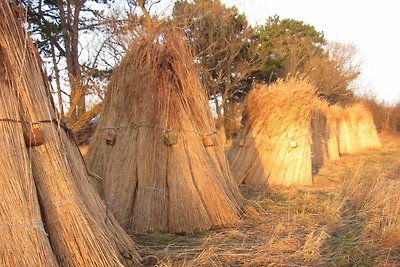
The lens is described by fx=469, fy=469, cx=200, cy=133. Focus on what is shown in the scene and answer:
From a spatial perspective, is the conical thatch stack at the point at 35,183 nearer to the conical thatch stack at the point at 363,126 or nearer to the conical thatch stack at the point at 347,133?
the conical thatch stack at the point at 347,133

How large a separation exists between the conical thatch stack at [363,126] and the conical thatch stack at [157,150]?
14873mm

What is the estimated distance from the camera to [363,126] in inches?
775

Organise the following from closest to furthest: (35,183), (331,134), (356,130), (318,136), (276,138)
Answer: (35,183) < (276,138) < (318,136) < (331,134) < (356,130)

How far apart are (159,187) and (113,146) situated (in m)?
0.67

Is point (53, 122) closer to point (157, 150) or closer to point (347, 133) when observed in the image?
point (157, 150)

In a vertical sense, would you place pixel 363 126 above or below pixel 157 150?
above

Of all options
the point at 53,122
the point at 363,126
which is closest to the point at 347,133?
the point at 363,126

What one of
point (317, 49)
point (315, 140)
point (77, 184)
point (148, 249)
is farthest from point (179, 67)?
point (317, 49)

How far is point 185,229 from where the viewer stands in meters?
4.62

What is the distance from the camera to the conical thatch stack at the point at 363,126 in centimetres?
1905

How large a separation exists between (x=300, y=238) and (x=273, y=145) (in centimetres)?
445

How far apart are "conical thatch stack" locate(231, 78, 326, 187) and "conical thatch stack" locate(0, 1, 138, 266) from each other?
18.7ft

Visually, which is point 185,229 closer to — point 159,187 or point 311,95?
point 159,187

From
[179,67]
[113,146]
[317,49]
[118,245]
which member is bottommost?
[118,245]
